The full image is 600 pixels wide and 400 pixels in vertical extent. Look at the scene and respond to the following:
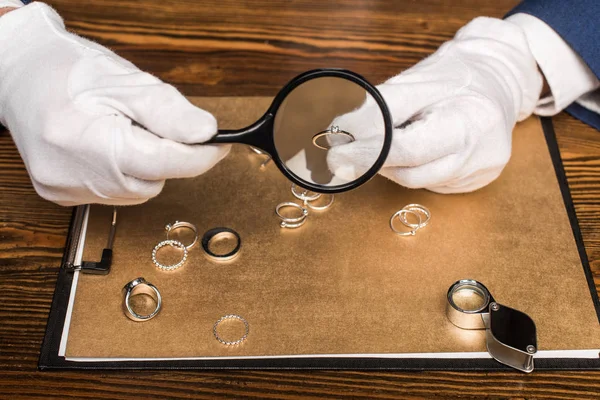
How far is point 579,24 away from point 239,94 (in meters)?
0.76

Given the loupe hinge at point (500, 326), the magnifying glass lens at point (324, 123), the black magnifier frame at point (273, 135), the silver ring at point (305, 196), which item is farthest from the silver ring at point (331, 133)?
the loupe hinge at point (500, 326)

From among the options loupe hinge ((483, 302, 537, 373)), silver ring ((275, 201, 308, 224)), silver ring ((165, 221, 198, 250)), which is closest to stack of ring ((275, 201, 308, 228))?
silver ring ((275, 201, 308, 224))

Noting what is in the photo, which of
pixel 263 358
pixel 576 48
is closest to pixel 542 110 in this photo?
pixel 576 48

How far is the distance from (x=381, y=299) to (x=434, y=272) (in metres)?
0.12

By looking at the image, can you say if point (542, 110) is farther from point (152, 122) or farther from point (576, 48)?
point (152, 122)

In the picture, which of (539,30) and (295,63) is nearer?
(539,30)

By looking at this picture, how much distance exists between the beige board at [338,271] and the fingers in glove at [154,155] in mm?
240

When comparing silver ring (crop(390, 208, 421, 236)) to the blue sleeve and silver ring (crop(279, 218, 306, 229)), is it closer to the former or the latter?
silver ring (crop(279, 218, 306, 229))

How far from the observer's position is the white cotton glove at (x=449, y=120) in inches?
45.8

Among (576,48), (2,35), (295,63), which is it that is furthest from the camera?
(295,63)

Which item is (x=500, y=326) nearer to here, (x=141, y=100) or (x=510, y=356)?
(x=510, y=356)

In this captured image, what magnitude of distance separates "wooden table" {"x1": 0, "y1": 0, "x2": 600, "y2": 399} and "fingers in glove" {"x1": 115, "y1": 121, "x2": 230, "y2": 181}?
327 mm

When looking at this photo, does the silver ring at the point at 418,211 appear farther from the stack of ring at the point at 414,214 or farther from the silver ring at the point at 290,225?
the silver ring at the point at 290,225

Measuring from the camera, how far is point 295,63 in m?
1.67
